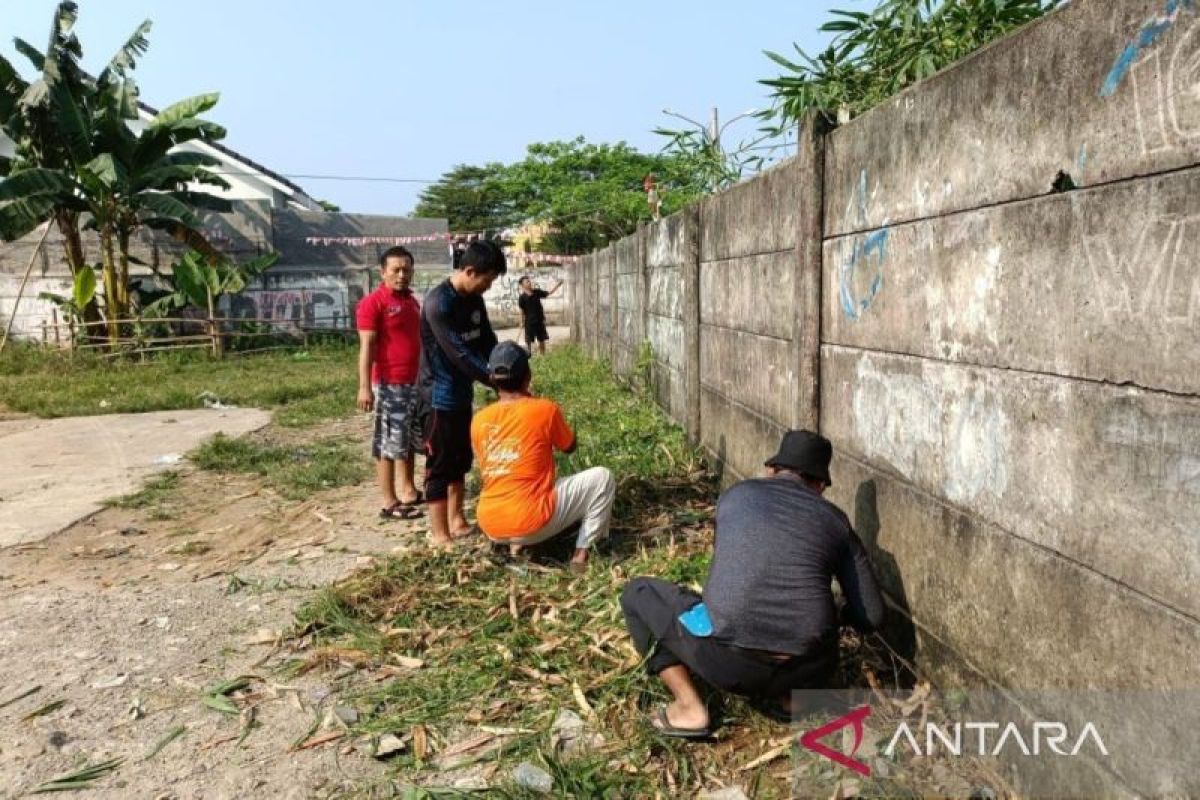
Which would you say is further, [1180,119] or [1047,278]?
[1047,278]

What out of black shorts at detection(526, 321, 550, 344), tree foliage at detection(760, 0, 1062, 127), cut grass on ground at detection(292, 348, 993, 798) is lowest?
cut grass on ground at detection(292, 348, 993, 798)

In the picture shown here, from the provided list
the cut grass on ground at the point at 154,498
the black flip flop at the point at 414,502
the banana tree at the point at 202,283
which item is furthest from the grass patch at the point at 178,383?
the black flip flop at the point at 414,502

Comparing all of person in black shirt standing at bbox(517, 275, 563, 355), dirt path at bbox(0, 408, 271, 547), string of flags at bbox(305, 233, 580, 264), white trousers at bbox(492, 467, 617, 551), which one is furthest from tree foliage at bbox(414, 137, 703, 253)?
white trousers at bbox(492, 467, 617, 551)

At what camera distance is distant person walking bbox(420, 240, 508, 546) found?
15.7 feet

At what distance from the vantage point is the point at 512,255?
3194 cm

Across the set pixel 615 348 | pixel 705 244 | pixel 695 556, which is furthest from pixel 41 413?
pixel 695 556

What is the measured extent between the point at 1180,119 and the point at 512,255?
3093 cm

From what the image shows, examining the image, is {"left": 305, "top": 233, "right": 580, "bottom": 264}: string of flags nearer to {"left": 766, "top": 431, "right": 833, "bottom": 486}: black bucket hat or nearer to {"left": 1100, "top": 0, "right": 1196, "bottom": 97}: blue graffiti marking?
{"left": 766, "top": 431, "right": 833, "bottom": 486}: black bucket hat

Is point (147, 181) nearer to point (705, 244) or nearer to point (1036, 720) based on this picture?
point (705, 244)

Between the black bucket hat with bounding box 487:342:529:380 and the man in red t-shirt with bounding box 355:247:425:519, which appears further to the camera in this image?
the man in red t-shirt with bounding box 355:247:425:519

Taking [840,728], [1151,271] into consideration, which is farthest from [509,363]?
[1151,271]

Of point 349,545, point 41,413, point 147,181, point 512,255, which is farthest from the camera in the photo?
point 512,255

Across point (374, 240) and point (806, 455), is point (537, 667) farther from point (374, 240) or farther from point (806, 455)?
point (374, 240)

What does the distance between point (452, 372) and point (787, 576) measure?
2724 mm
